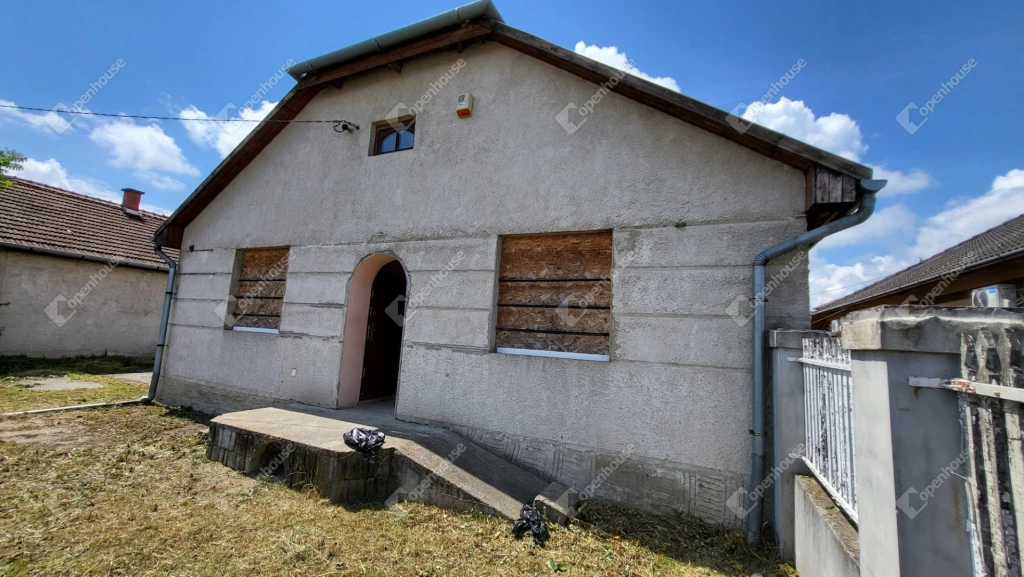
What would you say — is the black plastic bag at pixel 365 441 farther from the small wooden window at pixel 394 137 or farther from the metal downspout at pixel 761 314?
the small wooden window at pixel 394 137

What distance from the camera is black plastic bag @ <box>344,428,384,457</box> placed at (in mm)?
4212

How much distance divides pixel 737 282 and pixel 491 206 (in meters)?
2.98

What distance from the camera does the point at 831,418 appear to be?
265 cm

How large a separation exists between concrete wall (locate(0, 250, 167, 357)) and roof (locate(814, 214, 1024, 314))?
68.5ft

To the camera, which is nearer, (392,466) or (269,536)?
(269,536)

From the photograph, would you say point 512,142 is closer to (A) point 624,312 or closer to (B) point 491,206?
(B) point 491,206

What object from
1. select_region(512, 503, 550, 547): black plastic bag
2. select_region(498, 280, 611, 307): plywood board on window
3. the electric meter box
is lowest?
select_region(512, 503, 550, 547): black plastic bag

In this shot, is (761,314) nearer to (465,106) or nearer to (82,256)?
(465,106)

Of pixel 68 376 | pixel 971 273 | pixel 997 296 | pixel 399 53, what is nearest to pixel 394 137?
pixel 399 53

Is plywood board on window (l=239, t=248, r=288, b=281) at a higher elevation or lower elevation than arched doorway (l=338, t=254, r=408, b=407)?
higher

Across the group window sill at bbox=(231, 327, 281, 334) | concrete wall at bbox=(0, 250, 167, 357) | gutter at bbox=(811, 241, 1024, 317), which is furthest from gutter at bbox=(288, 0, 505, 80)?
concrete wall at bbox=(0, 250, 167, 357)

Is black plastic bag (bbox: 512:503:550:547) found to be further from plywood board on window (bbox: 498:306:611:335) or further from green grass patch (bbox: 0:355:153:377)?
green grass patch (bbox: 0:355:153:377)

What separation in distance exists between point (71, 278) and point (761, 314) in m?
16.9

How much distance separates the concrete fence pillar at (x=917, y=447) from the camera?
1.64 m
